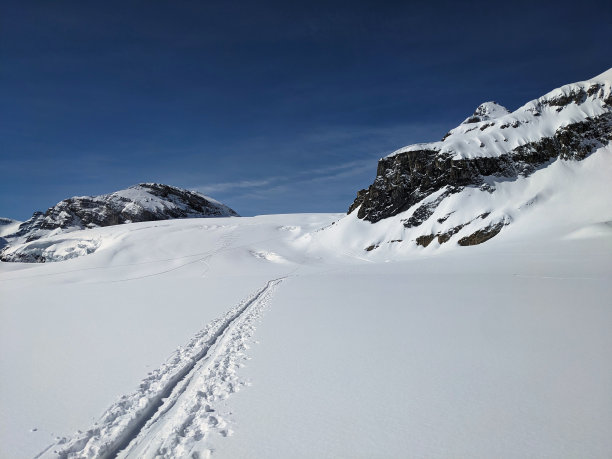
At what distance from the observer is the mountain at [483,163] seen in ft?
147

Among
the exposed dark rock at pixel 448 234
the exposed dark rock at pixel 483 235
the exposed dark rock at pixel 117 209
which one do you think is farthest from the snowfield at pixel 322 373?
the exposed dark rock at pixel 117 209

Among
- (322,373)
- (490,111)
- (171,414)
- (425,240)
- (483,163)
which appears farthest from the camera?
(490,111)

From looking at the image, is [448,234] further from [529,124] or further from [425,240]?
[529,124]

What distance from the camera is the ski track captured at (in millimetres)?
3994

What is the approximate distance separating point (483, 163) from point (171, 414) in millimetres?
55409

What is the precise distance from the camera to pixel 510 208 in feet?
139

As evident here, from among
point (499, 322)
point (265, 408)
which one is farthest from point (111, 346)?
point (499, 322)

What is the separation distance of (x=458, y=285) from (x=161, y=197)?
11927 centimetres

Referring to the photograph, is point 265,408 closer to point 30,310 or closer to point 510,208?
point 30,310

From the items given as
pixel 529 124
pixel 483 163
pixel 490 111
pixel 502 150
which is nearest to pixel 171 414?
pixel 483 163

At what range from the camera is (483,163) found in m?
50.9

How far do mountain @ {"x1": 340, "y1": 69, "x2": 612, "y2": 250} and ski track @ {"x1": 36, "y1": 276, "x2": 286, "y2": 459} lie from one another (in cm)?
3925

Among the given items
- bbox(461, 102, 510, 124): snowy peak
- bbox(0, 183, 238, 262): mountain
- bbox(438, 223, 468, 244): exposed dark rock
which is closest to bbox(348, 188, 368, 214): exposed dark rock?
bbox(438, 223, 468, 244): exposed dark rock

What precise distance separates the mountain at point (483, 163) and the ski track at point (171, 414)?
39.3m
